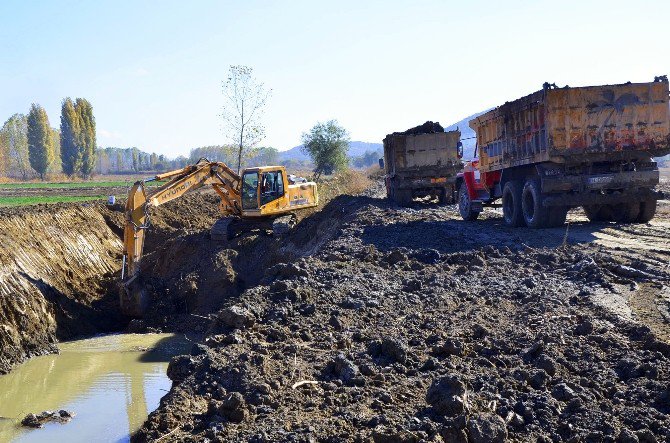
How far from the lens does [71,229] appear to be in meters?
22.8

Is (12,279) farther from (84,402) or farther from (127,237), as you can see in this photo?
(84,402)

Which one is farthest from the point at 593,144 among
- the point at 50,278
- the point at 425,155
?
the point at 50,278

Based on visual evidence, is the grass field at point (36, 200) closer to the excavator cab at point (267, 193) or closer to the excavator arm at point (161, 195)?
the excavator arm at point (161, 195)

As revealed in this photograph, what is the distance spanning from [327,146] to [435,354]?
58.1 meters

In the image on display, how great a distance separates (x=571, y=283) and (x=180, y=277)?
1154cm

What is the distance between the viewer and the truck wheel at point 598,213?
58.6 ft

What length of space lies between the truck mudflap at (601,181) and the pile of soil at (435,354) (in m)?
1.71

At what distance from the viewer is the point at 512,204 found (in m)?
18.2

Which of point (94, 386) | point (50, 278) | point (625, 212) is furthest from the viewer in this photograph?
point (50, 278)

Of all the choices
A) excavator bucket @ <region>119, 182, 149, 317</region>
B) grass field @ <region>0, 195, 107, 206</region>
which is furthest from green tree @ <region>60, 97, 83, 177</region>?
excavator bucket @ <region>119, 182, 149, 317</region>

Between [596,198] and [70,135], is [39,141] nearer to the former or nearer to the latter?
[70,135]

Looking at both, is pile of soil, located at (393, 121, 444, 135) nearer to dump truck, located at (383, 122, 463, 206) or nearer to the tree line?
dump truck, located at (383, 122, 463, 206)

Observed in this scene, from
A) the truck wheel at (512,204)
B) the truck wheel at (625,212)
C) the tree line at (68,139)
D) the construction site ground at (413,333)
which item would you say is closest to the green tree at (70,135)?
the tree line at (68,139)

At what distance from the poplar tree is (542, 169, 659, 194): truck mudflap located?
85.5 meters
